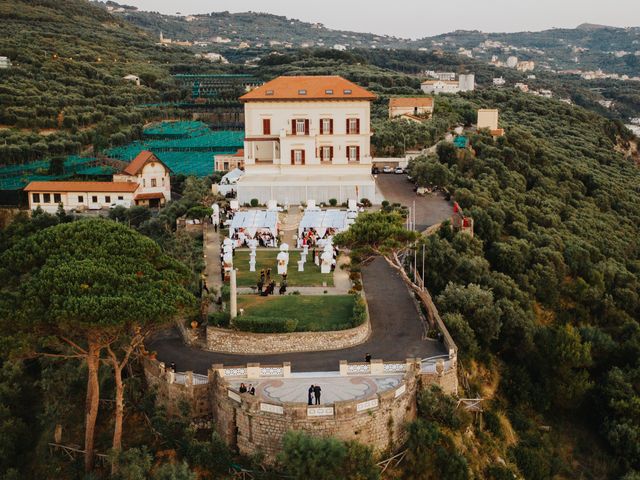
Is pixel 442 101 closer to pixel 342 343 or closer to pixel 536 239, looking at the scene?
pixel 536 239

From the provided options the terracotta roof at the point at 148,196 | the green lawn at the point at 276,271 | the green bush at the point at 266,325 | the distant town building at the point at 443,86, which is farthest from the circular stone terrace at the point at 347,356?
the distant town building at the point at 443,86

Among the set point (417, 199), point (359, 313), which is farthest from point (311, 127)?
point (359, 313)

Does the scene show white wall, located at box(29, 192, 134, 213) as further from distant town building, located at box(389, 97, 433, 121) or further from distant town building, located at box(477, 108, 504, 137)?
distant town building, located at box(477, 108, 504, 137)

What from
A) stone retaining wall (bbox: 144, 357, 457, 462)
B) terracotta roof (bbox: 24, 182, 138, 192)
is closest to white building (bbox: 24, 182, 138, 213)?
terracotta roof (bbox: 24, 182, 138, 192)

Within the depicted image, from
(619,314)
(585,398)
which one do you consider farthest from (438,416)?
(619,314)

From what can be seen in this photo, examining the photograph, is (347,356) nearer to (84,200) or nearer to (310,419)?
(310,419)
